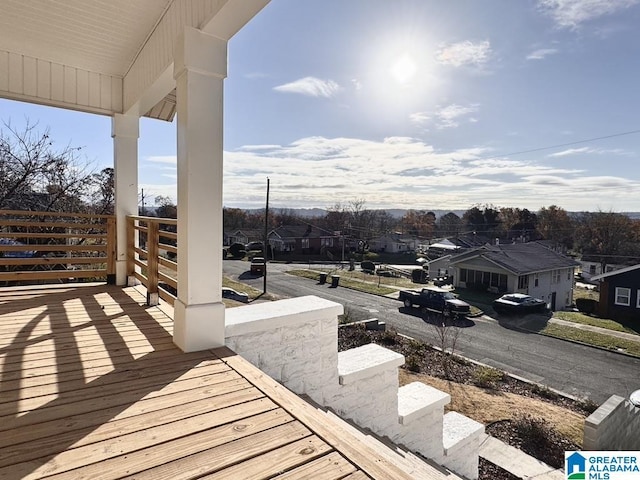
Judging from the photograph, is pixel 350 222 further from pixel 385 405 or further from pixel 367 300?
pixel 385 405

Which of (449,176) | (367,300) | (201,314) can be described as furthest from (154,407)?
(449,176)

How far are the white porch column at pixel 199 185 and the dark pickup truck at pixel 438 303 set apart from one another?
47.5 feet

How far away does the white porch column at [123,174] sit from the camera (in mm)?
4477

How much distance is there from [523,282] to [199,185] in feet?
69.8

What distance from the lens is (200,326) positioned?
2.33 metres

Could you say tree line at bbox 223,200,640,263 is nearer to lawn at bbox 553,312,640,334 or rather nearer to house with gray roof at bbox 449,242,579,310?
house with gray roof at bbox 449,242,579,310

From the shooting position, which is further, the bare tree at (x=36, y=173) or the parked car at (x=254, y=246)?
the parked car at (x=254, y=246)

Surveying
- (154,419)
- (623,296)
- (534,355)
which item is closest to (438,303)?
(534,355)

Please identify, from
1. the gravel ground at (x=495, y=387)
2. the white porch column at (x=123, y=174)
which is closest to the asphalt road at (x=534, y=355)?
the gravel ground at (x=495, y=387)

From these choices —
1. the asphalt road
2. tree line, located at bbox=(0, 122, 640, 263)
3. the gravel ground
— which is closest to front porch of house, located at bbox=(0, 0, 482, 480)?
the gravel ground

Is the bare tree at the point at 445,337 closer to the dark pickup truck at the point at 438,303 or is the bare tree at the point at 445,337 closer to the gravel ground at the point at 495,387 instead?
the gravel ground at the point at 495,387

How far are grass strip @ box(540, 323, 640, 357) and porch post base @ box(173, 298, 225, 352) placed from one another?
14565 millimetres

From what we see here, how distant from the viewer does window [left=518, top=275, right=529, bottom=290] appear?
1943cm

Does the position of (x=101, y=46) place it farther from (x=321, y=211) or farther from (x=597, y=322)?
(x=321, y=211)
